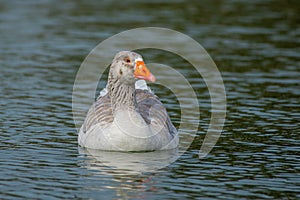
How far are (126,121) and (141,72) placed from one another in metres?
0.96

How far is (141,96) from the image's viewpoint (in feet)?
52.4

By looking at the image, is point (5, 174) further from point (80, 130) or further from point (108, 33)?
point (108, 33)

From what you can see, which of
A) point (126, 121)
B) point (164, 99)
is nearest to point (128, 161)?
point (126, 121)

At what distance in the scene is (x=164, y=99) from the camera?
19359mm

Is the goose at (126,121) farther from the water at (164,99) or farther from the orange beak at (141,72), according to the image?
the water at (164,99)

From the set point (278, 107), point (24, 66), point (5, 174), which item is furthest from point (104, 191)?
→ point (24, 66)

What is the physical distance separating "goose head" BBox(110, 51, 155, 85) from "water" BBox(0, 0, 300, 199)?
1.62m

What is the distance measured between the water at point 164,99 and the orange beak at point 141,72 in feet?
5.42

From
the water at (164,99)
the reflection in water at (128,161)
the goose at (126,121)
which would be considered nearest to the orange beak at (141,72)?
the goose at (126,121)

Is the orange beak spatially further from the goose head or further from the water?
the water

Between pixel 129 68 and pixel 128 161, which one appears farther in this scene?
pixel 129 68

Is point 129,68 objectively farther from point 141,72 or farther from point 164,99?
point 164,99

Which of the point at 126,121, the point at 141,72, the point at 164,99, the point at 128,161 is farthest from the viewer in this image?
the point at 164,99

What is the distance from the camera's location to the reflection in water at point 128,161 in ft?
43.0
